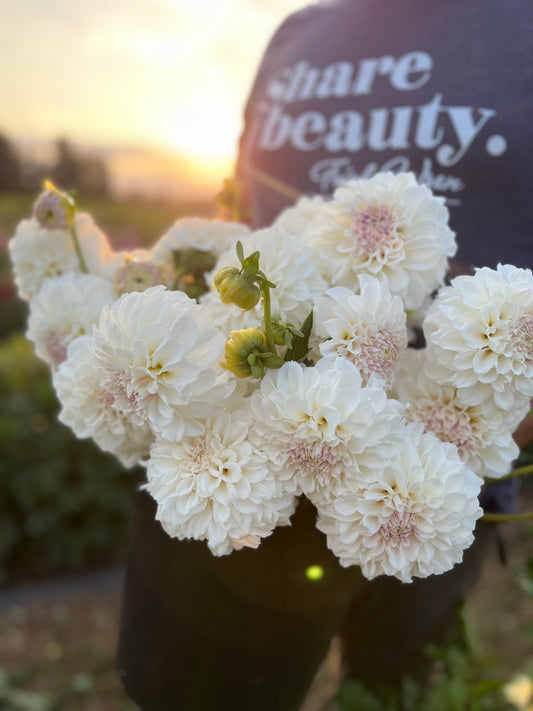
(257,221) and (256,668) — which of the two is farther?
(257,221)

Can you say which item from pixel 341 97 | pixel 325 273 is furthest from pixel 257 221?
pixel 325 273

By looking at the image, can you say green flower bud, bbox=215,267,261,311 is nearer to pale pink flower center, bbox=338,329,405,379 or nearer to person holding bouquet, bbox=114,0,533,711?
pale pink flower center, bbox=338,329,405,379

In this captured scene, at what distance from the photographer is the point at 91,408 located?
69 centimetres

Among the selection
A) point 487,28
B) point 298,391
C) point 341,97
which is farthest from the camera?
point 341,97

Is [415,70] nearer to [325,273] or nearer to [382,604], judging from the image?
[325,273]

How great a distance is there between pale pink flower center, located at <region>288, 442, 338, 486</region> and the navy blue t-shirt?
61 centimetres

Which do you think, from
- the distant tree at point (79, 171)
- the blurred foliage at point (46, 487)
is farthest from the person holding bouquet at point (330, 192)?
the distant tree at point (79, 171)

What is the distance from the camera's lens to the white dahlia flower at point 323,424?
1.94 ft

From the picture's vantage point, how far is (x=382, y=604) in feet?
4.52

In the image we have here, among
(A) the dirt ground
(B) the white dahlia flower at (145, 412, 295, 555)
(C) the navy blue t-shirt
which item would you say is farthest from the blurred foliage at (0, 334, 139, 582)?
(B) the white dahlia flower at (145, 412, 295, 555)

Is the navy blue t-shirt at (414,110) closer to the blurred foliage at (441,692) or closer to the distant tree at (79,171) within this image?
the blurred foliage at (441,692)

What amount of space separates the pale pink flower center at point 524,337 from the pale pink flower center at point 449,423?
0.29 ft

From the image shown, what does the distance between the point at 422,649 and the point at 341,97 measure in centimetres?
116

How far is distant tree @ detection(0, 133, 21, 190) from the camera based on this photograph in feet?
28.4
